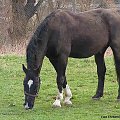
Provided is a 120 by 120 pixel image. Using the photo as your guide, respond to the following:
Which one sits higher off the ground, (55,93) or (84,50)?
(84,50)

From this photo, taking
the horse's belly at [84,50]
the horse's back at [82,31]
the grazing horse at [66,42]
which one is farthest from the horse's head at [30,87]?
the horse's belly at [84,50]

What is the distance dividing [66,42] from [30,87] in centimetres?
130

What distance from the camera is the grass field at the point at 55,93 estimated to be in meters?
7.55

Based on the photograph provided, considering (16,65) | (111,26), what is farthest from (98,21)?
(16,65)

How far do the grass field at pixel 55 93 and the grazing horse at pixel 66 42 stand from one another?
0.28m

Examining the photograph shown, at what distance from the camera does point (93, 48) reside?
353 inches

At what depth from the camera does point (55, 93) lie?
378 inches

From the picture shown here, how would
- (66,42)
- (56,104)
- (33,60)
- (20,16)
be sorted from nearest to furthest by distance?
(33,60), (56,104), (66,42), (20,16)

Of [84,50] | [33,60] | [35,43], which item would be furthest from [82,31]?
[33,60]

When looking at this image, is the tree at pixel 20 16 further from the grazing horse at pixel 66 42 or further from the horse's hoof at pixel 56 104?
the horse's hoof at pixel 56 104

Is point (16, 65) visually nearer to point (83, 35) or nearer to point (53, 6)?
point (83, 35)

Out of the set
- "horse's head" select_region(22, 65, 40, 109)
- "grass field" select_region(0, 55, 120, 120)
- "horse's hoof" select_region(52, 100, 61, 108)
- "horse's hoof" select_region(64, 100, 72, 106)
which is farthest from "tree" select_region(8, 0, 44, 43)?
"horse's head" select_region(22, 65, 40, 109)

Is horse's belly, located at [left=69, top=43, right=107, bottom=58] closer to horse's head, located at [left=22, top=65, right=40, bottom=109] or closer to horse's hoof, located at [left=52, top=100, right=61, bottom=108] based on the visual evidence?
horse's hoof, located at [left=52, top=100, right=61, bottom=108]

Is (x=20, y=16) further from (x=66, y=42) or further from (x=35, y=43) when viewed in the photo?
(x=35, y=43)
